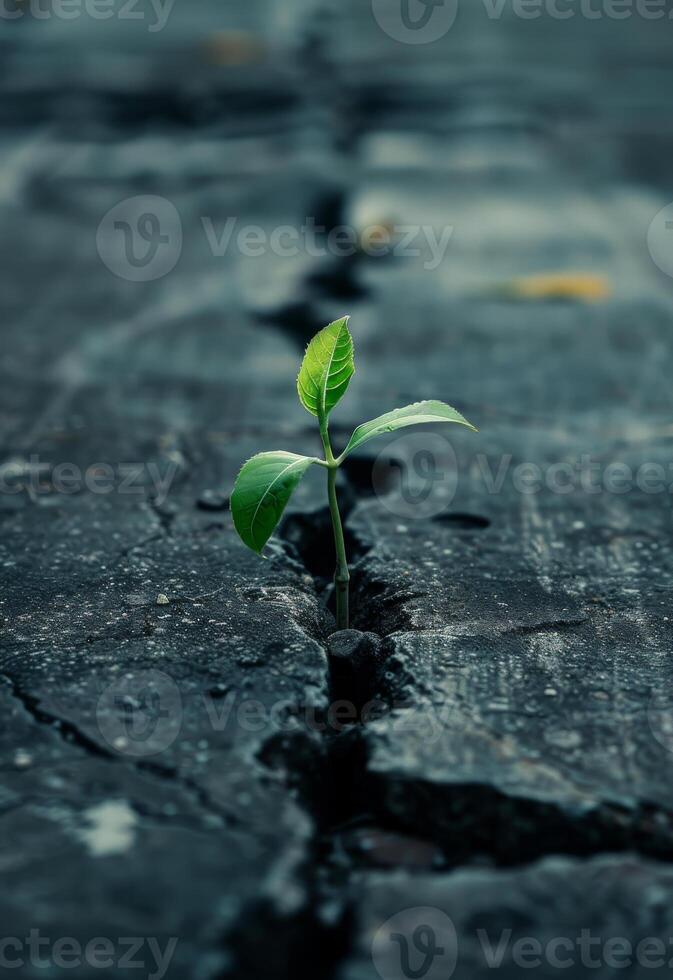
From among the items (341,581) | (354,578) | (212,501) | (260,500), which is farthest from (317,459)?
(212,501)

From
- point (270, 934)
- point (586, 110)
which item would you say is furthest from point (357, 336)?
point (586, 110)

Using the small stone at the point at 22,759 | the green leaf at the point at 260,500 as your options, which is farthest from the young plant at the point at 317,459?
the small stone at the point at 22,759

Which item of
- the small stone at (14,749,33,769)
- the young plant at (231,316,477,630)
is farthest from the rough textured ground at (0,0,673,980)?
the young plant at (231,316,477,630)

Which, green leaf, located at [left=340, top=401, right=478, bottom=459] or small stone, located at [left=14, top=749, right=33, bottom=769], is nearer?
small stone, located at [left=14, top=749, right=33, bottom=769]

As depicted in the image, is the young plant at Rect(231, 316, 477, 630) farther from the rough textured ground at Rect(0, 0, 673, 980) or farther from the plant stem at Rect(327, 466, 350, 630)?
the rough textured ground at Rect(0, 0, 673, 980)

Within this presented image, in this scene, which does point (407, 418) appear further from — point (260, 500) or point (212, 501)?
point (212, 501)

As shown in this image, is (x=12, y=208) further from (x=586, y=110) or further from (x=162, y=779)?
(x=162, y=779)
